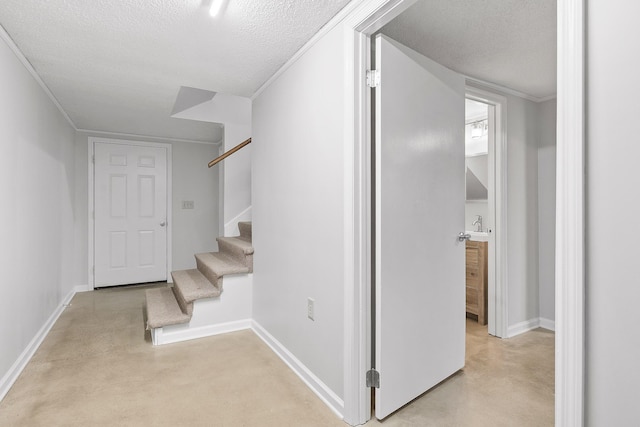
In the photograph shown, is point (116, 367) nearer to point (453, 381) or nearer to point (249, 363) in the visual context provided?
point (249, 363)

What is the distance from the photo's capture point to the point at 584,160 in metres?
0.88

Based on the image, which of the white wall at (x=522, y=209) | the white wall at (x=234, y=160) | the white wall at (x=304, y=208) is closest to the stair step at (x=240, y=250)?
the white wall at (x=304, y=208)

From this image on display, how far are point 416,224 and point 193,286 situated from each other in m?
2.04

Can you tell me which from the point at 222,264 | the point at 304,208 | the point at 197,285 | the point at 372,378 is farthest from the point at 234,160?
the point at 372,378

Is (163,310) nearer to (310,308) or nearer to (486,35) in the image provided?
(310,308)

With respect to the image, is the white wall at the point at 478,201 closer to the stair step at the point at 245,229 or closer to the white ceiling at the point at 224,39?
the white ceiling at the point at 224,39

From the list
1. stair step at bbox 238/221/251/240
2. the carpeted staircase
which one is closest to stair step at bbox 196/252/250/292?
the carpeted staircase

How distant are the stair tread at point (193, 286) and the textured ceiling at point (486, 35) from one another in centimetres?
230

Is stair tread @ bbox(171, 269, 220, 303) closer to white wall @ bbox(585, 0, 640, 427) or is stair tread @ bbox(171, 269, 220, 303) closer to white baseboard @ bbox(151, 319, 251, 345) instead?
white baseboard @ bbox(151, 319, 251, 345)

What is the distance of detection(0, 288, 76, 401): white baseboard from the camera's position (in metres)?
1.94

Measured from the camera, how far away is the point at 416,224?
6.05 feet

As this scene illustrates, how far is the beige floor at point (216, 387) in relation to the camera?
1734mm

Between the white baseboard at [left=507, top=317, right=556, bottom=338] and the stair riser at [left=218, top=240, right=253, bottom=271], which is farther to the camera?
the stair riser at [left=218, top=240, right=253, bottom=271]

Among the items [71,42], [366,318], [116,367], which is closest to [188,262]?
[116,367]
